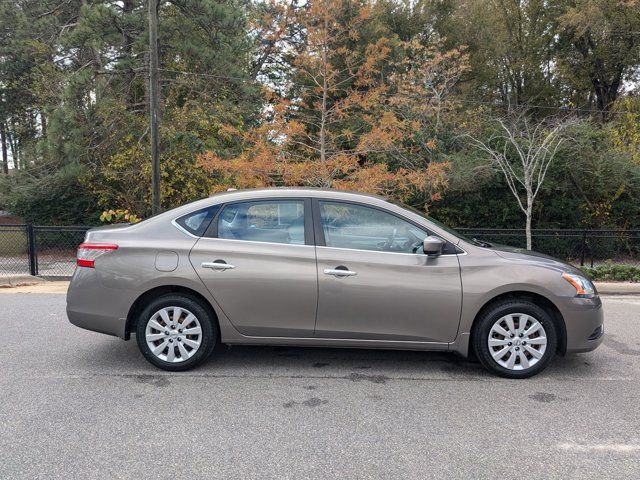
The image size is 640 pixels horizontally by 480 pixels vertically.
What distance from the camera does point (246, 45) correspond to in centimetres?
1514

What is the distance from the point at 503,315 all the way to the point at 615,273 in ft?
23.9

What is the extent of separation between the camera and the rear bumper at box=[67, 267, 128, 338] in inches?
173

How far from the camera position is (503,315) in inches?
168

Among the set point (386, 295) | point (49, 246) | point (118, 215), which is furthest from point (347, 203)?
point (118, 215)

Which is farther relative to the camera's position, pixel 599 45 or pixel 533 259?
pixel 599 45

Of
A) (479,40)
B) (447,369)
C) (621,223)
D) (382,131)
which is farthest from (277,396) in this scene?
(479,40)

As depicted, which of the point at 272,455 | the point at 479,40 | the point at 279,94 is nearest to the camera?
the point at 272,455

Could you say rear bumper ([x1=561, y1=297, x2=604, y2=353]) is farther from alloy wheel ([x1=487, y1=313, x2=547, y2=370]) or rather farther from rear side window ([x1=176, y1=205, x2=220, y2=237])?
rear side window ([x1=176, y1=205, x2=220, y2=237])

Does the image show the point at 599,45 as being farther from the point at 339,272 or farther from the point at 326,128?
the point at 339,272

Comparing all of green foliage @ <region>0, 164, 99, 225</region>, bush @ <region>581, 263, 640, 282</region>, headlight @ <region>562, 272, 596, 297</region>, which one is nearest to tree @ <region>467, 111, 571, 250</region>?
bush @ <region>581, 263, 640, 282</region>

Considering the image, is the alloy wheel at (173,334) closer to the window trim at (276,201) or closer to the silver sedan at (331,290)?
the silver sedan at (331,290)

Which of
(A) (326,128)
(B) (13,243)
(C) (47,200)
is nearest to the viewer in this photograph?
(B) (13,243)

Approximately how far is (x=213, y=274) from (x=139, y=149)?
11844 mm

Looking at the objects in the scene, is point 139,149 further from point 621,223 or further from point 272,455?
→ point 621,223
